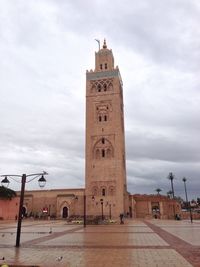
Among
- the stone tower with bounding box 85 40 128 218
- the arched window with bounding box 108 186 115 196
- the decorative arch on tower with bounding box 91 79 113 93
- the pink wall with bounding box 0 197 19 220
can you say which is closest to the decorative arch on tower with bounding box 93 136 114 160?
the stone tower with bounding box 85 40 128 218

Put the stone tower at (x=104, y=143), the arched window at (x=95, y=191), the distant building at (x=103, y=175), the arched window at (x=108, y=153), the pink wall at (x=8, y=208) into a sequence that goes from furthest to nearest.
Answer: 1. the arched window at (x=108, y=153)
2. the arched window at (x=95, y=191)
3. the distant building at (x=103, y=175)
4. the stone tower at (x=104, y=143)
5. the pink wall at (x=8, y=208)

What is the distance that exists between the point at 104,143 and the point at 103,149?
1.05 metres

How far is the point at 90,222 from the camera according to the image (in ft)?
114

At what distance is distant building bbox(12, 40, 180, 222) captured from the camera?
5203 centimetres

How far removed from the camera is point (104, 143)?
180 ft

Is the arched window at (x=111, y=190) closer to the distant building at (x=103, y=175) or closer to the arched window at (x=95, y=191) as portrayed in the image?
the distant building at (x=103, y=175)

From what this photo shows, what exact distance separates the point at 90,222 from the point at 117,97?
27510 mm

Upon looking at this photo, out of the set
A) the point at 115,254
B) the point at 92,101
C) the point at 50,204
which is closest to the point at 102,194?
the point at 50,204

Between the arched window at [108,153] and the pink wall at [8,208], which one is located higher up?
the arched window at [108,153]

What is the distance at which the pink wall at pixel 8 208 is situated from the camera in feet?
138

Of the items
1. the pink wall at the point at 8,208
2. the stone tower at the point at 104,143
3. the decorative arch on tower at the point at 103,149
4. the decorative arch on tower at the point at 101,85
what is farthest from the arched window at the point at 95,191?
the decorative arch on tower at the point at 101,85

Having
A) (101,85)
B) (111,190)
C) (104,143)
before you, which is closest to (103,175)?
(111,190)

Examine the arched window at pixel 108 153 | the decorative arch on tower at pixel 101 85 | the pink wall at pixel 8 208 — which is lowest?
the pink wall at pixel 8 208

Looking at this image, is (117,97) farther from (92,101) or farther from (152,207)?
(152,207)
